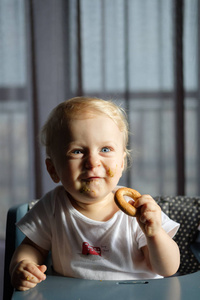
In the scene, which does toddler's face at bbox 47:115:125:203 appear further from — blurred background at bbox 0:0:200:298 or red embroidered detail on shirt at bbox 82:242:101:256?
blurred background at bbox 0:0:200:298

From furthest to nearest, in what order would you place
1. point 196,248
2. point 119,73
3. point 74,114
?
1. point 119,73
2. point 196,248
3. point 74,114

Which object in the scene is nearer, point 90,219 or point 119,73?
point 90,219

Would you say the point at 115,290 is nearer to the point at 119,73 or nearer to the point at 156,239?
the point at 156,239

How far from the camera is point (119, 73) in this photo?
2.14 metres

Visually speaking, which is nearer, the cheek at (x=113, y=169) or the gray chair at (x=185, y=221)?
the cheek at (x=113, y=169)

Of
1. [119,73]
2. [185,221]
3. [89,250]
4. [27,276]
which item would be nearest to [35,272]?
[27,276]

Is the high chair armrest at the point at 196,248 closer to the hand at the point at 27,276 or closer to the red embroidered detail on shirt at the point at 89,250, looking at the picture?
the red embroidered detail on shirt at the point at 89,250

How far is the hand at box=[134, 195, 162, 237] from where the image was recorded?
79 centimetres

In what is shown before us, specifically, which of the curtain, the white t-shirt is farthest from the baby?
the curtain

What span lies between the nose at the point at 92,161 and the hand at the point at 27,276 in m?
0.24

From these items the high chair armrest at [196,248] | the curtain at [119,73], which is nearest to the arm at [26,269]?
the high chair armrest at [196,248]

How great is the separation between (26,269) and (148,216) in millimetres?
291

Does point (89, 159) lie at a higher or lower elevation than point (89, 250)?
higher

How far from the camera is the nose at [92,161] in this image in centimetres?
84
